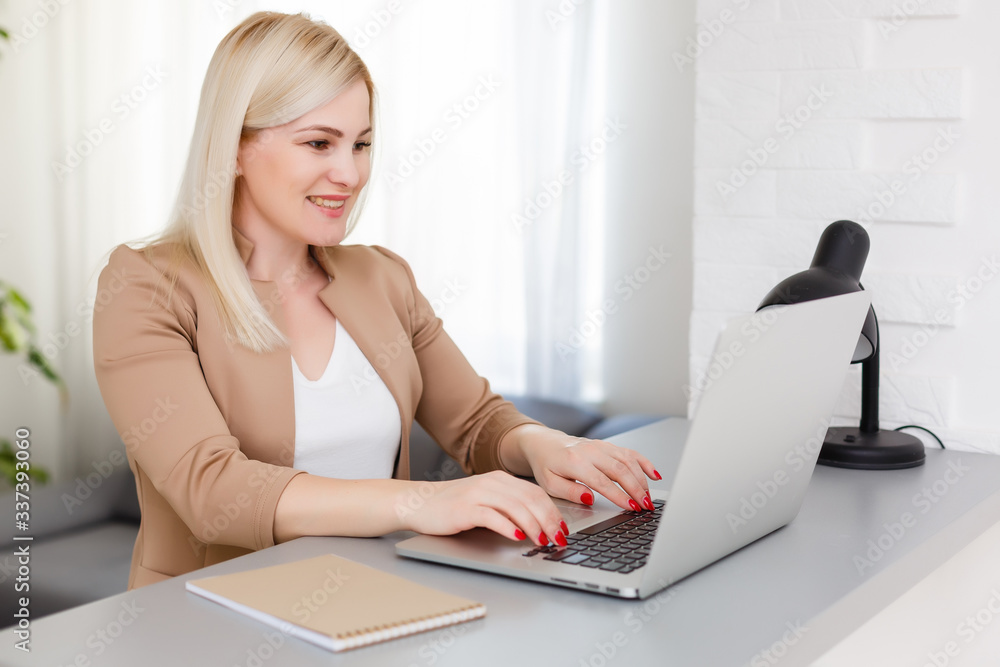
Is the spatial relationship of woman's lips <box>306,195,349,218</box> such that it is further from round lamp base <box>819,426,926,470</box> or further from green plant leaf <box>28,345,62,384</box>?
green plant leaf <box>28,345,62,384</box>

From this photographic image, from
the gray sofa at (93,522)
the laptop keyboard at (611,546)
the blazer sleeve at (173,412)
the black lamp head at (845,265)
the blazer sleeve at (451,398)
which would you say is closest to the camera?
the laptop keyboard at (611,546)

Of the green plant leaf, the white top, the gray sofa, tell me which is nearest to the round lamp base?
the white top

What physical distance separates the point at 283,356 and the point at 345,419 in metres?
0.13

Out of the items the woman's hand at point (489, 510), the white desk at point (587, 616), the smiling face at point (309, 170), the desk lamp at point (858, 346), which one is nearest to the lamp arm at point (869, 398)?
the desk lamp at point (858, 346)

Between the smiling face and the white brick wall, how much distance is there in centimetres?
58

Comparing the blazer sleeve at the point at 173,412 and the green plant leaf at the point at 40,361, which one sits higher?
the blazer sleeve at the point at 173,412

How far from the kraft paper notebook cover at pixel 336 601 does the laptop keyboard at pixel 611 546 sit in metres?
0.14

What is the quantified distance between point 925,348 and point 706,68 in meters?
0.56

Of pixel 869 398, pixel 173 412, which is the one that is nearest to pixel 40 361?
pixel 173 412

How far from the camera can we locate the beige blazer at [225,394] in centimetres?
109

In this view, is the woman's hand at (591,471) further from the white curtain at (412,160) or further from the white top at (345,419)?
the white curtain at (412,160)

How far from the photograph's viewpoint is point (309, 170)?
133 centimetres

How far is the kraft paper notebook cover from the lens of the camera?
716mm

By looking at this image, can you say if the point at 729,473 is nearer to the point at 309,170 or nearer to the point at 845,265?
the point at 845,265
